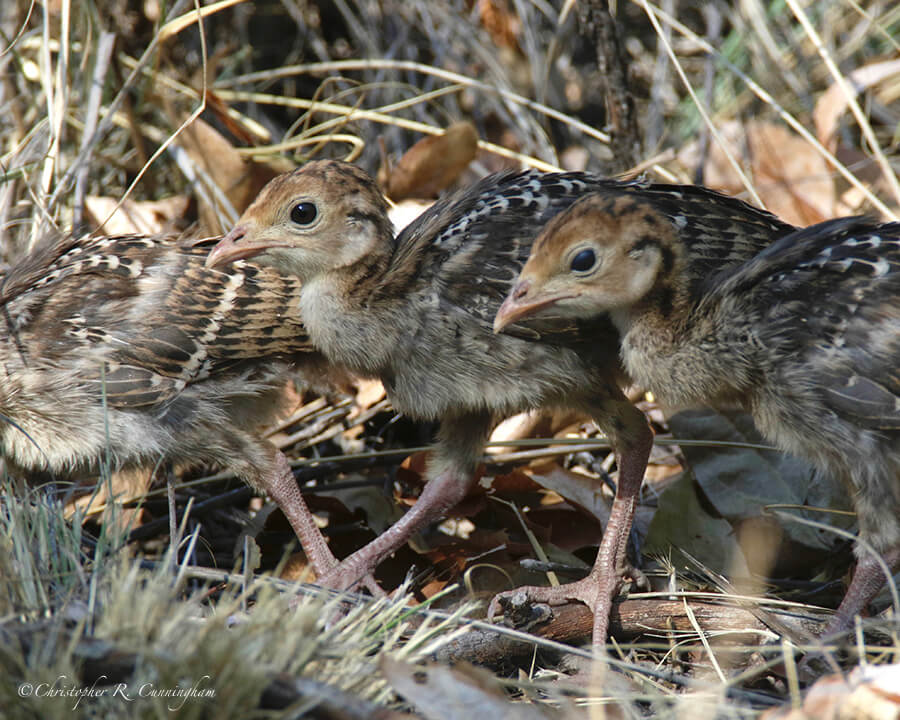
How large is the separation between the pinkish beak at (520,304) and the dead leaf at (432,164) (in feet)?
5.73

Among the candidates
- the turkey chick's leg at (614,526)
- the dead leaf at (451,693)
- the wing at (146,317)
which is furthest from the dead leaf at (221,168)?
the dead leaf at (451,693)

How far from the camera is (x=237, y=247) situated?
10.2 ft

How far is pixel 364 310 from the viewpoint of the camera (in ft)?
10.1

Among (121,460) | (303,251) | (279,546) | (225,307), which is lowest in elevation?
(279,546)

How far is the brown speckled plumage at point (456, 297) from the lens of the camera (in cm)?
303

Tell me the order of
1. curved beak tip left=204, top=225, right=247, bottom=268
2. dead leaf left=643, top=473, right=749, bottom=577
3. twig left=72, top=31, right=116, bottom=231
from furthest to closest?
twig left=72, top=31, right=116, bottom=231 → dead leaf left=643, top=473, right=749, bottom=577 → curved beak tip left=204, top=225, right=247, bottom=268

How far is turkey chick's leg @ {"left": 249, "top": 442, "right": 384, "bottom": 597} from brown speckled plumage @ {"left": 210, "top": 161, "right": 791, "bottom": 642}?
1.64ft

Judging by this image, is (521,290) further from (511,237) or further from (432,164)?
Result: (432,164)

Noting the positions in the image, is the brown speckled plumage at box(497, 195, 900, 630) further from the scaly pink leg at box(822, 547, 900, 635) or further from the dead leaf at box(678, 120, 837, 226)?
the dead leaf at box(678, 120, 837, 226)

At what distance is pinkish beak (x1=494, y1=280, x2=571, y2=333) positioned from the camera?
2.72 metres

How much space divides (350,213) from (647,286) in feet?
3.03

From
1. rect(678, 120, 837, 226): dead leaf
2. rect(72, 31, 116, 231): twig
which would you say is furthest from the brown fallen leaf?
rect(72, 31, 116, 231): twig

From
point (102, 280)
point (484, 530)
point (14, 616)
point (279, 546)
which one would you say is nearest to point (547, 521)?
point (484, 530)

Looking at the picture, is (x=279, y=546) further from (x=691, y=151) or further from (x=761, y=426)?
(x=691, y=151)
